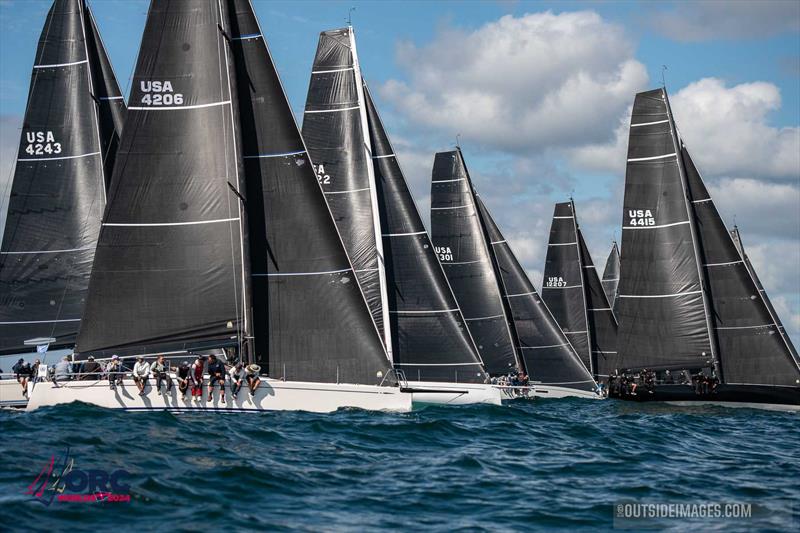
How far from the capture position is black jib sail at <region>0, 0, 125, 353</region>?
3500 cm

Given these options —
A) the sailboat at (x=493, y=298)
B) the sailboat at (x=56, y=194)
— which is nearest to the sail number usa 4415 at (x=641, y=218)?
the sailboat at (x=493, y=298)

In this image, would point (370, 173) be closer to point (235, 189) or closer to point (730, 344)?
point (235, 189)

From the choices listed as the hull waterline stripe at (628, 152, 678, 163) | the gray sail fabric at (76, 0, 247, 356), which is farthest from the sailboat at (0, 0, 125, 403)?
the hull waterline stripe at (628, 152, 678, 163)

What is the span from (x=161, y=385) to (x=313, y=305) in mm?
4820

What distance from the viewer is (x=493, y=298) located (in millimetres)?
46625

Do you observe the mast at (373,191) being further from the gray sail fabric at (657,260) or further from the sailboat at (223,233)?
the gray sail fabric at (657,260)

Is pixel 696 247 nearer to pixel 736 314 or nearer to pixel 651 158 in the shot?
pixel 736 314

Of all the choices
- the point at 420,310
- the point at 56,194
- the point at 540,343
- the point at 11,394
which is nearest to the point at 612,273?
the point at 540,343

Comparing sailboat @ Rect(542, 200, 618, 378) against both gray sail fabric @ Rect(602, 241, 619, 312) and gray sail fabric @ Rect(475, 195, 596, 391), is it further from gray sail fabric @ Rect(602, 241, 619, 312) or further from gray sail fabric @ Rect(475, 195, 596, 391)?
gray sail fabric @ Rect(602, 241, 619, 312)

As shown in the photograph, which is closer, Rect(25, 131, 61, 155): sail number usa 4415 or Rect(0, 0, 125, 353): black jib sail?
Rect(0, 0, 125, 353): black jib sail

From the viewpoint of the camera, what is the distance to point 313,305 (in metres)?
26.2

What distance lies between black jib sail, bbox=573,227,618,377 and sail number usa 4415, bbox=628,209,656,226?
1401cm

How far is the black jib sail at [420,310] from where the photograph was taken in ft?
125

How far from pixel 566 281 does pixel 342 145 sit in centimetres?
2283
